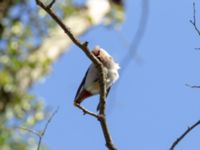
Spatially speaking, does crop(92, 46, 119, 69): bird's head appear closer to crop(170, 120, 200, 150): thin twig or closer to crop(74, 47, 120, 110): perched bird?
crop(74, 47, 120, 110): perched bird

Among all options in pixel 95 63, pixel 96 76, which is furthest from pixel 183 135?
pixel 96 76

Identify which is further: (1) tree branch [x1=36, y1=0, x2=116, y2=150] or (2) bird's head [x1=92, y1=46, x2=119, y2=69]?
(2) bird's head [x1=92, y1=46, x2=119, y2=69]

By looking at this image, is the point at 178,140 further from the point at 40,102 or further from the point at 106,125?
the point at 40,102

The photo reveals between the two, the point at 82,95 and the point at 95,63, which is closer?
the point at 95,63

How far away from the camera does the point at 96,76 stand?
2.68 metres

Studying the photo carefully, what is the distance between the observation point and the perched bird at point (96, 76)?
8.87 ft

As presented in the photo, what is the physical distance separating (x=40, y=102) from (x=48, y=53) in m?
0.72

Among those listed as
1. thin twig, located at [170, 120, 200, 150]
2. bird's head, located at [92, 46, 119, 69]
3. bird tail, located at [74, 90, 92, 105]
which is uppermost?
bird's head, located at [92, 46, 119, 69]

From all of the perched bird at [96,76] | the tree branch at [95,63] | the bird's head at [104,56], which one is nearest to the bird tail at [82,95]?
the perched bird at [96,76]

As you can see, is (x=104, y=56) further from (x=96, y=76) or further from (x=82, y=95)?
(x=82, y=95)

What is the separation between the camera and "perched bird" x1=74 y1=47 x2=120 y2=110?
2.71m

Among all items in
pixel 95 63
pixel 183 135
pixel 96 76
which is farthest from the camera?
pixel 96 76

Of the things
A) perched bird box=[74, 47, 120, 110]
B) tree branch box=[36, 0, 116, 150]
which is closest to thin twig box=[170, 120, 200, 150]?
tree branch box=[36, 0, 116, 150]

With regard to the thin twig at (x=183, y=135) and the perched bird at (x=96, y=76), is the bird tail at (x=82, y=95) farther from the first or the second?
the thin twig at (x=183, y=135)
